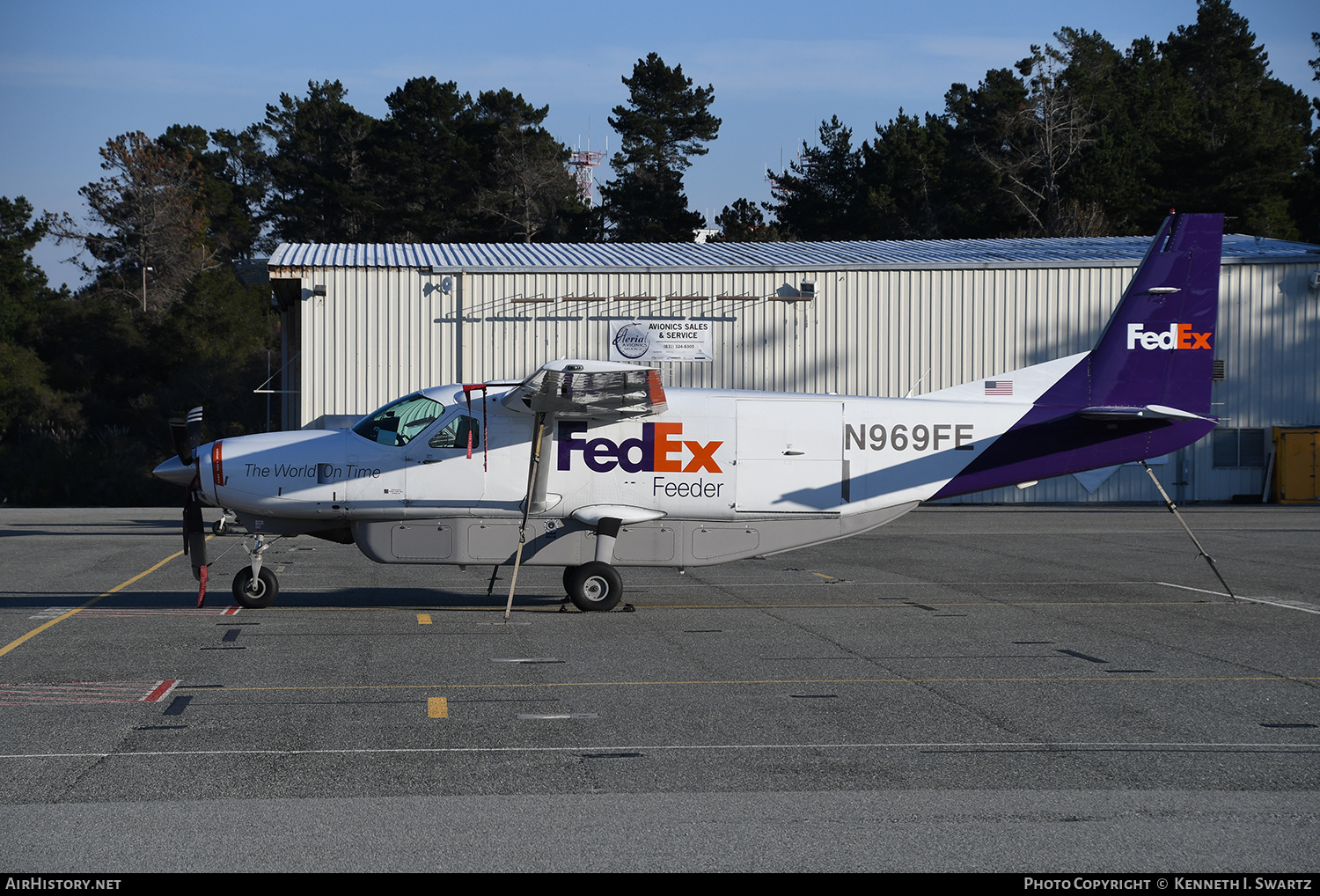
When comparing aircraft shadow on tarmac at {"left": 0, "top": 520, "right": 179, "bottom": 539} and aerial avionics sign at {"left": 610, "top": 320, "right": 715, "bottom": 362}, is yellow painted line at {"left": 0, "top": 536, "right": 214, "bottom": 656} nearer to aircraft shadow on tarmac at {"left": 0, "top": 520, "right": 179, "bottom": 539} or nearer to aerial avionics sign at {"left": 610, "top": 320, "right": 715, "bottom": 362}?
aircraft shadow on tarmac at {"left": 0, "top": 520, "right": 179, "bottom": 539}

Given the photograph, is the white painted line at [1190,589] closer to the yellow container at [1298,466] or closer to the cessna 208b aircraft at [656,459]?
the cessna 208b aircraft at [656,459]

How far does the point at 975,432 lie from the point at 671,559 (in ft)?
13.7

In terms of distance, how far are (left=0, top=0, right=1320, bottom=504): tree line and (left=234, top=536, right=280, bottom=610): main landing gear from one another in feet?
114

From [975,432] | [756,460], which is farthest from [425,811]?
[975,432]

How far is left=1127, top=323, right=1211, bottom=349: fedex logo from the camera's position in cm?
1407

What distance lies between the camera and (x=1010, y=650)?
33.4 ft

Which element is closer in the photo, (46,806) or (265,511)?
(46,806)

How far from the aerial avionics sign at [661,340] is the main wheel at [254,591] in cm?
1740

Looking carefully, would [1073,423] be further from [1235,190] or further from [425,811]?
[1235,190]

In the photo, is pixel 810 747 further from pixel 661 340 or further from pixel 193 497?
pixel 661 340

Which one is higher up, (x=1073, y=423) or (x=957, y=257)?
(x=957, y=257)

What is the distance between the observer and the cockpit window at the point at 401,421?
513 inches

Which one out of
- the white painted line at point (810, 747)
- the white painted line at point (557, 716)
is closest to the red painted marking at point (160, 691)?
the white painted line at point (810, 747)

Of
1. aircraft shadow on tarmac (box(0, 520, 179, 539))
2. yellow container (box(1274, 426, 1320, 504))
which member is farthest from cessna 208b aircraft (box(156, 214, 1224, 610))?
yellow container (box(1274, 426, 1320, 504))
